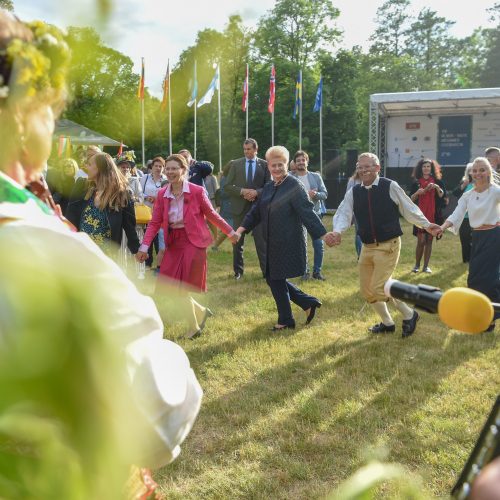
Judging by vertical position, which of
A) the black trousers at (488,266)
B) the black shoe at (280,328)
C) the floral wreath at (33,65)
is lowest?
the black shoe at (280,328)

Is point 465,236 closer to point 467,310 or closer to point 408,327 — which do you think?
point 408,327

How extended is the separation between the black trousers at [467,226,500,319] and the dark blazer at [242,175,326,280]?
1744mm

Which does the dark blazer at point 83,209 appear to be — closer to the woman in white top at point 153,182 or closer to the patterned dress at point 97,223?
the patterned dress at point 97,223

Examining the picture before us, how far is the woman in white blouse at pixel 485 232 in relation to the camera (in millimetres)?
6262

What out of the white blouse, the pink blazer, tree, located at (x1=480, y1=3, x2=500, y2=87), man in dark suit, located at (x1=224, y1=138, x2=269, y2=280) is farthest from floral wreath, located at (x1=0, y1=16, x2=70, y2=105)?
tree, located at (x1=480, y1=3, x2=500, y2=87)

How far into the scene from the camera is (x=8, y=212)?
0.73m

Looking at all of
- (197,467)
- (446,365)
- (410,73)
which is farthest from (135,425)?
(410,73)

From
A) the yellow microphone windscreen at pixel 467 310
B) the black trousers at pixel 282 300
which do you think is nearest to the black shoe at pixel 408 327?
the black trousers at pixel 282 300

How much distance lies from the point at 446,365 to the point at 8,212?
16.2 feet

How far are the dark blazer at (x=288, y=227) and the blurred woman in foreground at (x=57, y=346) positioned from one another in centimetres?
537

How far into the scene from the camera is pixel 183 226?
5.89 m

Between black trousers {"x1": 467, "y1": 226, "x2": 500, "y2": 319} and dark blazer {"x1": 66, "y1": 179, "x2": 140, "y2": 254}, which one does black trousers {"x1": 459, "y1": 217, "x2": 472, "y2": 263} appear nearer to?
black trousers {"x1": 467, "y1": 226, "x2": 500, "y2": 319}

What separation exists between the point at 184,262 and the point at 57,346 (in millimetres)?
5482

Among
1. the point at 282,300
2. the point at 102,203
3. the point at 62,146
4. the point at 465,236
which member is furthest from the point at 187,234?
the point at 465,236
